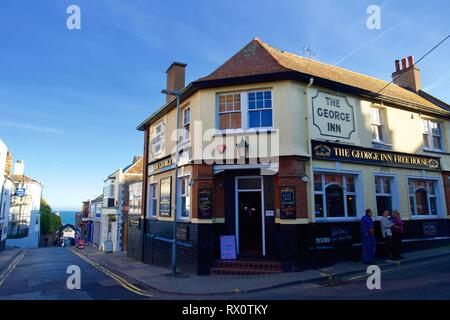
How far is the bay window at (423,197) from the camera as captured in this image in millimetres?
14062

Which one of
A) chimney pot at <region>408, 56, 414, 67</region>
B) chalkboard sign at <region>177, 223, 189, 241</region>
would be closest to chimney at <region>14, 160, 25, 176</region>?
chalkboard sign at <region>177, 223, 189, 241</region>

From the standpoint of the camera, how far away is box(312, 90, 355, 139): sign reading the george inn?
11.6 metres

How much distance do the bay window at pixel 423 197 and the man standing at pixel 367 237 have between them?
438 centimetres

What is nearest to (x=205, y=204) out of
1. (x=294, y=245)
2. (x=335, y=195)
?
(x=294, y=245)

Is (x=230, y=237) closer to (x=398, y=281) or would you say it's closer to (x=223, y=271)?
(x=223, y=271)

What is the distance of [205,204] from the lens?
1098 centimetres

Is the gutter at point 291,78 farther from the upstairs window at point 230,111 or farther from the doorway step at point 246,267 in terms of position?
Result: the doorway step at point 246,267

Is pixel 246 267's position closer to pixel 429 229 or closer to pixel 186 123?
pixel 186 123

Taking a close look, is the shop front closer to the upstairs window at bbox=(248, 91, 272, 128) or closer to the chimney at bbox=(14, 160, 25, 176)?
the upstairs window at bbox=(248, 91, 272, 128)

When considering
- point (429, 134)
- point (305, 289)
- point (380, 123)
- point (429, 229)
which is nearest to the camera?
point (305, 289)

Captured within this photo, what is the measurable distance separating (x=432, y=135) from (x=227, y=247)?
12.6 metres

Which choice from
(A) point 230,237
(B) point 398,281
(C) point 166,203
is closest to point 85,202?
(C) point 166,203

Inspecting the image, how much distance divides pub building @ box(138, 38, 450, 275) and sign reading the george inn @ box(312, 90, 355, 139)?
0.14 feet

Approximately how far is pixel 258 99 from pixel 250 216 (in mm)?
4489
